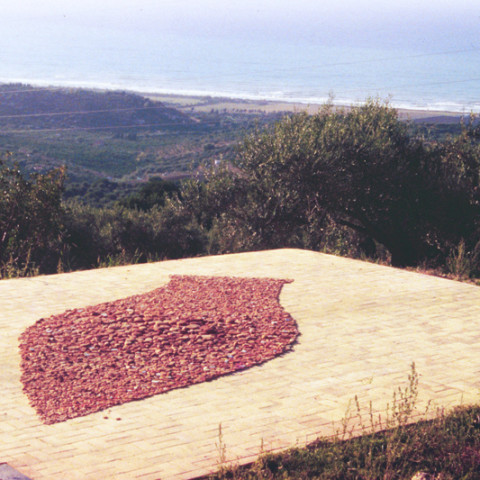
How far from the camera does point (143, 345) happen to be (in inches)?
310

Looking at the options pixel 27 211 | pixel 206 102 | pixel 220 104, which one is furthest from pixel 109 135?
pixel 27 211

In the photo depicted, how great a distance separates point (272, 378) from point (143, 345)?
64.3 inches

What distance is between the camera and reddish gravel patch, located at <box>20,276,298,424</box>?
6.62 metres

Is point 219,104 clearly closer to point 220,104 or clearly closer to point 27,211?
point 220,104

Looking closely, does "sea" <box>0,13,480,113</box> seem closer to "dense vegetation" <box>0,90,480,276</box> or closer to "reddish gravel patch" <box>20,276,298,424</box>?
"dense vegetation" <box>0,90,480,276</box>

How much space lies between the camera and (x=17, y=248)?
14.9 metres

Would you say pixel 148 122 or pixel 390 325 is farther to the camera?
pixel 148 122

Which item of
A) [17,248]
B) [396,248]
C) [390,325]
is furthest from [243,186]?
[390,325]

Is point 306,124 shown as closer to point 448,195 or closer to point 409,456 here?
point 448,195

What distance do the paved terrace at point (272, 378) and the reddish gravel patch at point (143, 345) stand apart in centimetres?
19

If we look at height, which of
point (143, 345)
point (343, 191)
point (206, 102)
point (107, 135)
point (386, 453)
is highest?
point (206, 102)

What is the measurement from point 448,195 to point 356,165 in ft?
8.07

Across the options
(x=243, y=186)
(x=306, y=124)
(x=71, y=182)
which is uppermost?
(x=306, y=124)

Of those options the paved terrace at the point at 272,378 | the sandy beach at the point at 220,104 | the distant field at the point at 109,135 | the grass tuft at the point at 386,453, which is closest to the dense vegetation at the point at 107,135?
the distant field at the point at 109,135
